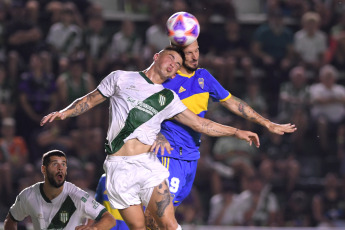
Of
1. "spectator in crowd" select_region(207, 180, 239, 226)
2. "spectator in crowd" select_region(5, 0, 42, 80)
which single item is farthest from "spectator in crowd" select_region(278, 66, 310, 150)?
"spectator in crowd" select_region(5, 0, 42, 80)

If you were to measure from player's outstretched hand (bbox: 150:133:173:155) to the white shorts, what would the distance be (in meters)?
0.10

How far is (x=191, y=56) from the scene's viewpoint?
7.39 metres

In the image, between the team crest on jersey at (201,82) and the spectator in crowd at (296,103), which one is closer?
the team crest on jersey at (201,82)

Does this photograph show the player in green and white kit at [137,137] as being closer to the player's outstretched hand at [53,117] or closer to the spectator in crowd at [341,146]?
the player's outstretched hand at [53,117]

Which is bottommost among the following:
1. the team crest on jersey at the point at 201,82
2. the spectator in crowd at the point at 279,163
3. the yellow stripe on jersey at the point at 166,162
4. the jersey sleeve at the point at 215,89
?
the spectator in crowd at the point at 279,163

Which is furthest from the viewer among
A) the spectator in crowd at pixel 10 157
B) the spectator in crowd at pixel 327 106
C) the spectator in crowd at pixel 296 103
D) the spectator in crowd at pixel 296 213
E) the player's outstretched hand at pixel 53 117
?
the spectator in crowd at pixel 327 106

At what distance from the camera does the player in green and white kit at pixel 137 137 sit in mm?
6727

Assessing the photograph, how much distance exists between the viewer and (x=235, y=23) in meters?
13.3

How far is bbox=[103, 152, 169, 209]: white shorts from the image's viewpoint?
672cm

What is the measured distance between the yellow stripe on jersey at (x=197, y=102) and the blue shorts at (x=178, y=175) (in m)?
0.52

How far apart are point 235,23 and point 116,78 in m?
6.75

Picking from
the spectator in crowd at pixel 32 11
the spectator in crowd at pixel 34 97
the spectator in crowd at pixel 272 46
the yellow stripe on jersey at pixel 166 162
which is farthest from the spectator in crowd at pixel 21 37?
the yellow stripe on jersey at pixel 166 162

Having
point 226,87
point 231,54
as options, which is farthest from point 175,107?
point 231,54

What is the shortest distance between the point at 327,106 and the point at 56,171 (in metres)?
6.60
